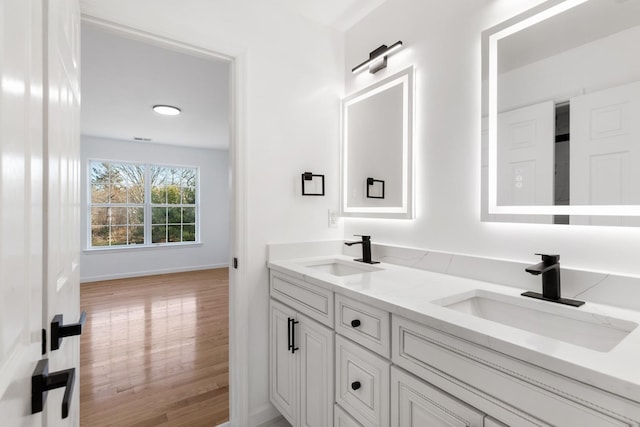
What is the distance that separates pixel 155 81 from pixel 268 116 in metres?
1.88

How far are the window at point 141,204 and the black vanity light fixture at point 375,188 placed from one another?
209 inches

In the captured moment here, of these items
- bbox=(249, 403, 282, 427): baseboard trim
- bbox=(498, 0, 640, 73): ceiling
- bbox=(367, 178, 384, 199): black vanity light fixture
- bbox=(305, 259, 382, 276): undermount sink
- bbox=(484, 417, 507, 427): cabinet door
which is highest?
bbox=(498, 0, 640, 73): ceiling

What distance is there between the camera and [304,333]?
62.4 inches

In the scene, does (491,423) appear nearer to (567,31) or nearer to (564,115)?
(564,115)

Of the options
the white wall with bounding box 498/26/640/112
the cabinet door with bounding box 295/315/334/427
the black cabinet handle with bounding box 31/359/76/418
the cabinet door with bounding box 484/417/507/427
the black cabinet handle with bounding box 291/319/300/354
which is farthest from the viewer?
the black cabinet handle with bounding box 291/319/300/354

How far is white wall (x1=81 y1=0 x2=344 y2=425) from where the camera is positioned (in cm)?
172

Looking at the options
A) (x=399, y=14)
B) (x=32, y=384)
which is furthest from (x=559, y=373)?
(x=399, y=14)

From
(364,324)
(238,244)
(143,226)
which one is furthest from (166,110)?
(364,324)

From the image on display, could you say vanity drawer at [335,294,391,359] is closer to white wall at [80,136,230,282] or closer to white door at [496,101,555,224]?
white door at [496,101,555,224]

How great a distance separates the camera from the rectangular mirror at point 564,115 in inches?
42.1

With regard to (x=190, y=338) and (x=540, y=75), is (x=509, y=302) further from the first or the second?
(x=190, y=338)

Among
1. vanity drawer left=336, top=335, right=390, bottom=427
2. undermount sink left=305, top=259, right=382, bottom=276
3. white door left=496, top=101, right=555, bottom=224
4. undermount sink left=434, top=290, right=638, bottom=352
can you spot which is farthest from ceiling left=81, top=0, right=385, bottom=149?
undermount sink left=434, top=290, right=638, bottom=352

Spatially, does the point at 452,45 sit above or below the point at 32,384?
above

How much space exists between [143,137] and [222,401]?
4964 millimetres
